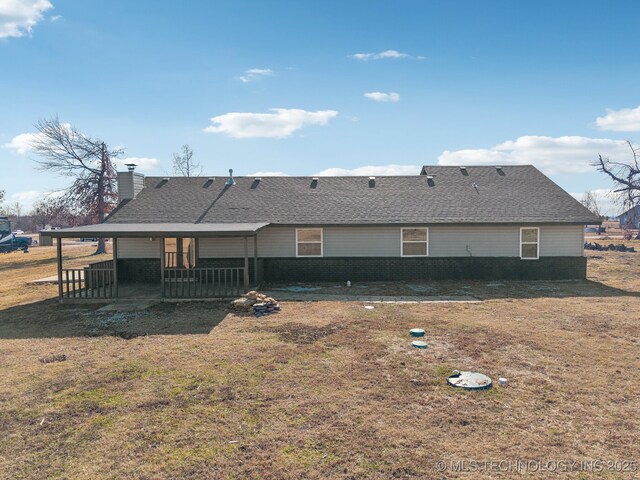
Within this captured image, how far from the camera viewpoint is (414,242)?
53.0 ft

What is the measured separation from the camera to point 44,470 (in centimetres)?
407

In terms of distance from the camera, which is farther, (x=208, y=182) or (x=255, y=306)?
(x=208, y=182)

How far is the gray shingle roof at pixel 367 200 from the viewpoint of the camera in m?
16.0

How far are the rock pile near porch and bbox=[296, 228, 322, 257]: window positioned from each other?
499 centimetres

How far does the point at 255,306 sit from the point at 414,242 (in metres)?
7.97

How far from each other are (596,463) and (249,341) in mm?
6128

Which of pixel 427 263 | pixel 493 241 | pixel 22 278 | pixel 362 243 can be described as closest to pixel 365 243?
pixel 362 243

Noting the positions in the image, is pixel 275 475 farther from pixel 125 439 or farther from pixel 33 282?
pixel 33 282

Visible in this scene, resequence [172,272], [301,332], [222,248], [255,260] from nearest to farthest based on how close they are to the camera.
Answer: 1. [301,332]
2. [255,260]
3. [172,272]
4. [222,248]

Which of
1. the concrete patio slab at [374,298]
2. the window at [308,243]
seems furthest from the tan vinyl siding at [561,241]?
the window at [308,243]

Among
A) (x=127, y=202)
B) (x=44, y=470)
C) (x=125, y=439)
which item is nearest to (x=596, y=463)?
(x=125, y=439)

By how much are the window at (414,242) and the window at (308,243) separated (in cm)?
351

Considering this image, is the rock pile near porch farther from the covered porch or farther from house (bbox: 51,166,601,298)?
house (bbox: 51,166,601,298)

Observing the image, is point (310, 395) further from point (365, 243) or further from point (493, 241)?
point (493, 241)
